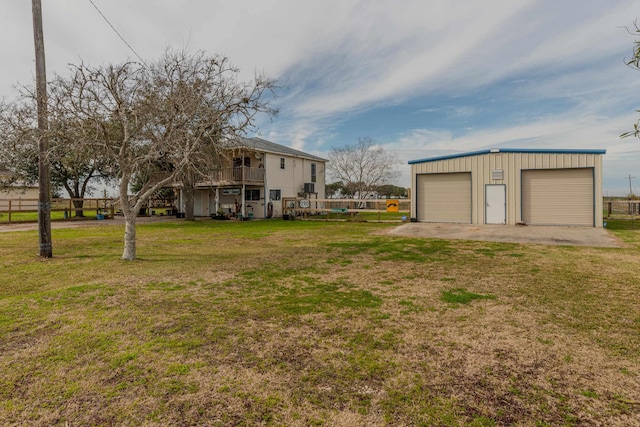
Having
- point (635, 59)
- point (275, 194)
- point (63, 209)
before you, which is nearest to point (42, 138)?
point (635, 59)

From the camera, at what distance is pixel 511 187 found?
52.6 feet

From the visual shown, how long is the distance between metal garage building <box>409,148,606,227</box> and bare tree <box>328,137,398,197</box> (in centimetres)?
2780

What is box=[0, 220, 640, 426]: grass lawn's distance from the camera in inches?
90.4

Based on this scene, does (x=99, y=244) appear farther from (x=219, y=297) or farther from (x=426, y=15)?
(x=426, y=15)

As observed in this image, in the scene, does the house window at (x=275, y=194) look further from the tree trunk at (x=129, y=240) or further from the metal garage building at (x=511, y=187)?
the tree trunk at (x=129, y=240)

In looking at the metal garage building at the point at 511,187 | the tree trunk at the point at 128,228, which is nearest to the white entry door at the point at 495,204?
the metal garage building at the point at 511,187

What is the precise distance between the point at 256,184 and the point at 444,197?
41.7ft

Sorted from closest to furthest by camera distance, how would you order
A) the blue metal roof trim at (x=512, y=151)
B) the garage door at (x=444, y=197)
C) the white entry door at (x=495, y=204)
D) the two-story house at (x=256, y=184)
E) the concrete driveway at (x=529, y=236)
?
the concrete driveway at (x=529, y=236) < the blue metal roof trim at (x=512, y=151) < the white entry door at (x=495, y=204) < the garage door at (x=444, y=197) < the two-story house at (x=256, y=184)

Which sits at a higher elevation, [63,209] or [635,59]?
[635,59]

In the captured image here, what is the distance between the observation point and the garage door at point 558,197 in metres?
15.0

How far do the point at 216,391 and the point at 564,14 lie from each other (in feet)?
33.4

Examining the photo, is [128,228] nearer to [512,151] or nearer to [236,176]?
[236,176]

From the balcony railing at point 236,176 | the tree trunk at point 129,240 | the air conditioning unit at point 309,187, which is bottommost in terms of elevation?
the tree trunk at point 129,240

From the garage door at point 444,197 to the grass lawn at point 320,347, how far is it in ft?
35.6
